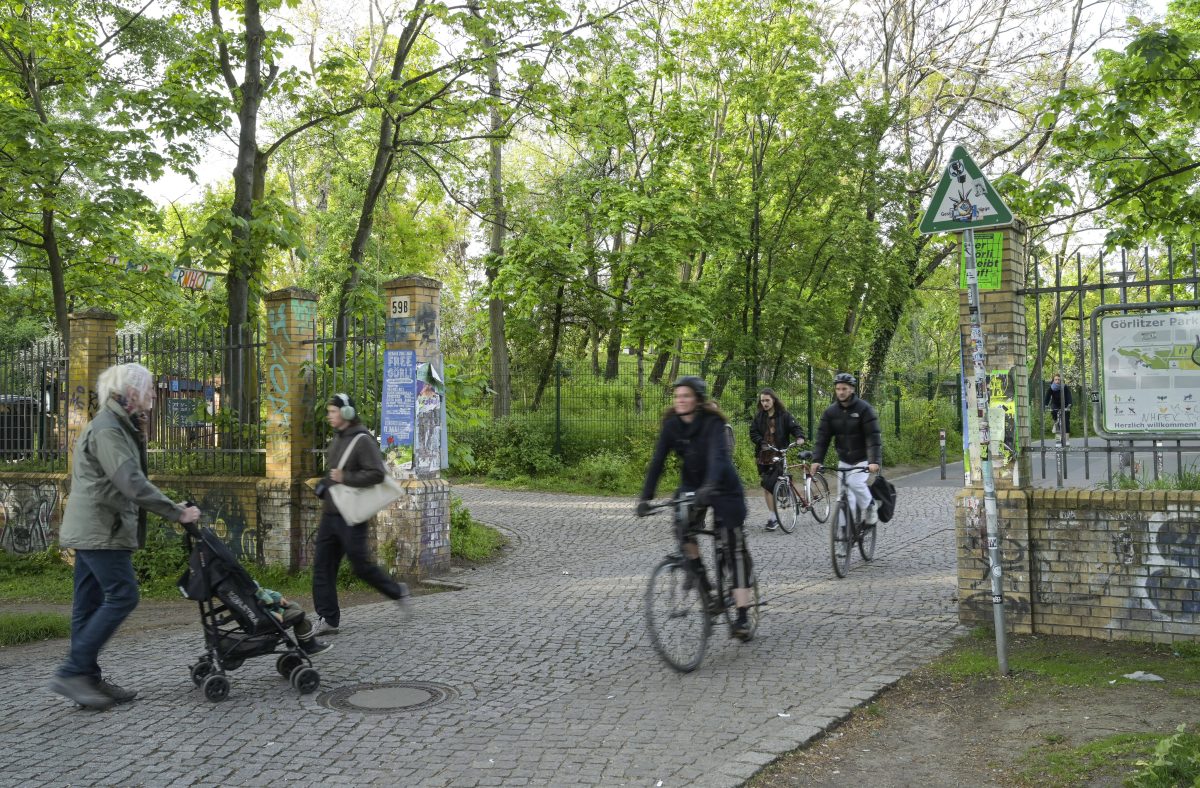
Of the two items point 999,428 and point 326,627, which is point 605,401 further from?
point 999,428

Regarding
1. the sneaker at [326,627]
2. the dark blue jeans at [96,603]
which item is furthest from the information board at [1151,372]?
the dark blue jeans at [96,603]

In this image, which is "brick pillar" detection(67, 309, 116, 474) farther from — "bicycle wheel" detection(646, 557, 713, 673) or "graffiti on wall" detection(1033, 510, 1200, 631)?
"graffiti on wall" detection(1033, 510, 1200, 631)

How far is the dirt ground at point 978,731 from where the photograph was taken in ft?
15.3

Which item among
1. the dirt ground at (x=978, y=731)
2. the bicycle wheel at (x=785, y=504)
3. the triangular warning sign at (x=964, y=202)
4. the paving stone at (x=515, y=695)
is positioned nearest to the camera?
the dirt ground at (x=978, y=731)

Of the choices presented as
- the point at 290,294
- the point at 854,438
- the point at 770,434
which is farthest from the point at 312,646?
the point at 770,434

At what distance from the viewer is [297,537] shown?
10.9 meters

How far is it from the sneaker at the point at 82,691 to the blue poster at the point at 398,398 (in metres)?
4.67

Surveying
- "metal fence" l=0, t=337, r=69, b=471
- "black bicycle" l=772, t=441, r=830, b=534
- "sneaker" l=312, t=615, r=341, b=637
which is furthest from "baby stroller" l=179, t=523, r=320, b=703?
"metal fence" l=0, t=337, r=69, b=471

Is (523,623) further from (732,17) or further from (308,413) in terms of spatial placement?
(732,17)

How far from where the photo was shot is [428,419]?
10.4 m

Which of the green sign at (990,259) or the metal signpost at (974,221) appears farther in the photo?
the green sign at (990,259)

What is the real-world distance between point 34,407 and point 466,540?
7.04 meters

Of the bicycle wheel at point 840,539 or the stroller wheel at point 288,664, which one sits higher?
the bicycle wheel at point 840,539

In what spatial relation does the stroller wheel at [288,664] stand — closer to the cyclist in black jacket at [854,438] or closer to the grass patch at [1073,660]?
the grass patch at [1073,660]
